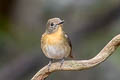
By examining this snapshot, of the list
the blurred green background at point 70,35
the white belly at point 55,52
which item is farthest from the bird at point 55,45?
the blurred green background at point 70,35

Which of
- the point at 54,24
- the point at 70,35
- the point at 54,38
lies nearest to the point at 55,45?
the point at 54,38

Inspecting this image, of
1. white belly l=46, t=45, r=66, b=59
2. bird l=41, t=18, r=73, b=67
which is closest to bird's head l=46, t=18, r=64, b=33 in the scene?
bird l=41, t=18, r=73, b=67

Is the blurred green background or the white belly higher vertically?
the white belly

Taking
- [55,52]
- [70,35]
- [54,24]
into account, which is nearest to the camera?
[54,24]

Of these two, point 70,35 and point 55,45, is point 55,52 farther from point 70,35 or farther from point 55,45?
point 70,35

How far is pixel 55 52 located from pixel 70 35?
2370 millimetres

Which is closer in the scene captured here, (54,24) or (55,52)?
(54,24)

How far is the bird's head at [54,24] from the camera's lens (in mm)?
2447

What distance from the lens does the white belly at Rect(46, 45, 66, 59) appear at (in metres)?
2.70

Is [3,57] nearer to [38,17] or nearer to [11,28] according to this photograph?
[11,28]

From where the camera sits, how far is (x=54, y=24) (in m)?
2.50

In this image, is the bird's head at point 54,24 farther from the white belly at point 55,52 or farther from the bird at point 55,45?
the white belly at point 55,52

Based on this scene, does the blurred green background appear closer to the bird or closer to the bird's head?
the bird

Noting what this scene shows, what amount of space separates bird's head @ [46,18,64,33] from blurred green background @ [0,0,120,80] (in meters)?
2.33
